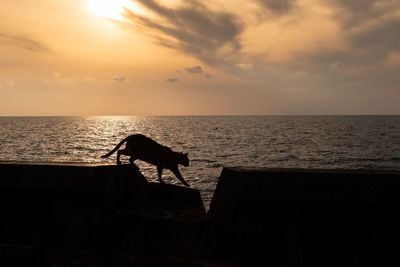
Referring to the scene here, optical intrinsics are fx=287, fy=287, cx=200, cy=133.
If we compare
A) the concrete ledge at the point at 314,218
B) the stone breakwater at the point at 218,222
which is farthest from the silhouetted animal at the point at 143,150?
the concrete ledge at the point at 314,218

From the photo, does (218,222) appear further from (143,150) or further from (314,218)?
(143,150)

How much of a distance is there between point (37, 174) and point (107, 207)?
889 millimetres

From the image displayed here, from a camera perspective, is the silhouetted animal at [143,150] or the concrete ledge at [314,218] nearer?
the concrete ledge at [314,218]

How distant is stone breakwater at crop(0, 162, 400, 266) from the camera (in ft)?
9.54

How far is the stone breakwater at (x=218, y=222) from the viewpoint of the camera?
2908 mm

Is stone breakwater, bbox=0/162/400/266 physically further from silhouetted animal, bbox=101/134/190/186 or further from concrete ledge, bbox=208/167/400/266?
silhouetted animal, bbox=101/134/190/186

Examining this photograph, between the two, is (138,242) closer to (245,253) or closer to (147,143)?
(245,253)

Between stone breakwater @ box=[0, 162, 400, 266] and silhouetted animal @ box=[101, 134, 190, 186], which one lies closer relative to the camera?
stone breakwater @ box=[0, 162, 400, 266]

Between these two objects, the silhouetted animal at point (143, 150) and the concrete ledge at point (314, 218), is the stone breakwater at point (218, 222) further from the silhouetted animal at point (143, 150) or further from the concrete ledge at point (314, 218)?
the silhouetted animal at point (143, 150)

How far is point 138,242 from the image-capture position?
125 inches

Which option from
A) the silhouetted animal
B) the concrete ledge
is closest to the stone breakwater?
the concrete ledge

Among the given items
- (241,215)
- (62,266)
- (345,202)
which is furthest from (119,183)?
(345,202)

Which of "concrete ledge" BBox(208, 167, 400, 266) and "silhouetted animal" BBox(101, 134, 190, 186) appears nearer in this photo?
"concrete ledge" BBox(208, 167, 400, 266)

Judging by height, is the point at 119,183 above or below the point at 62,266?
above
